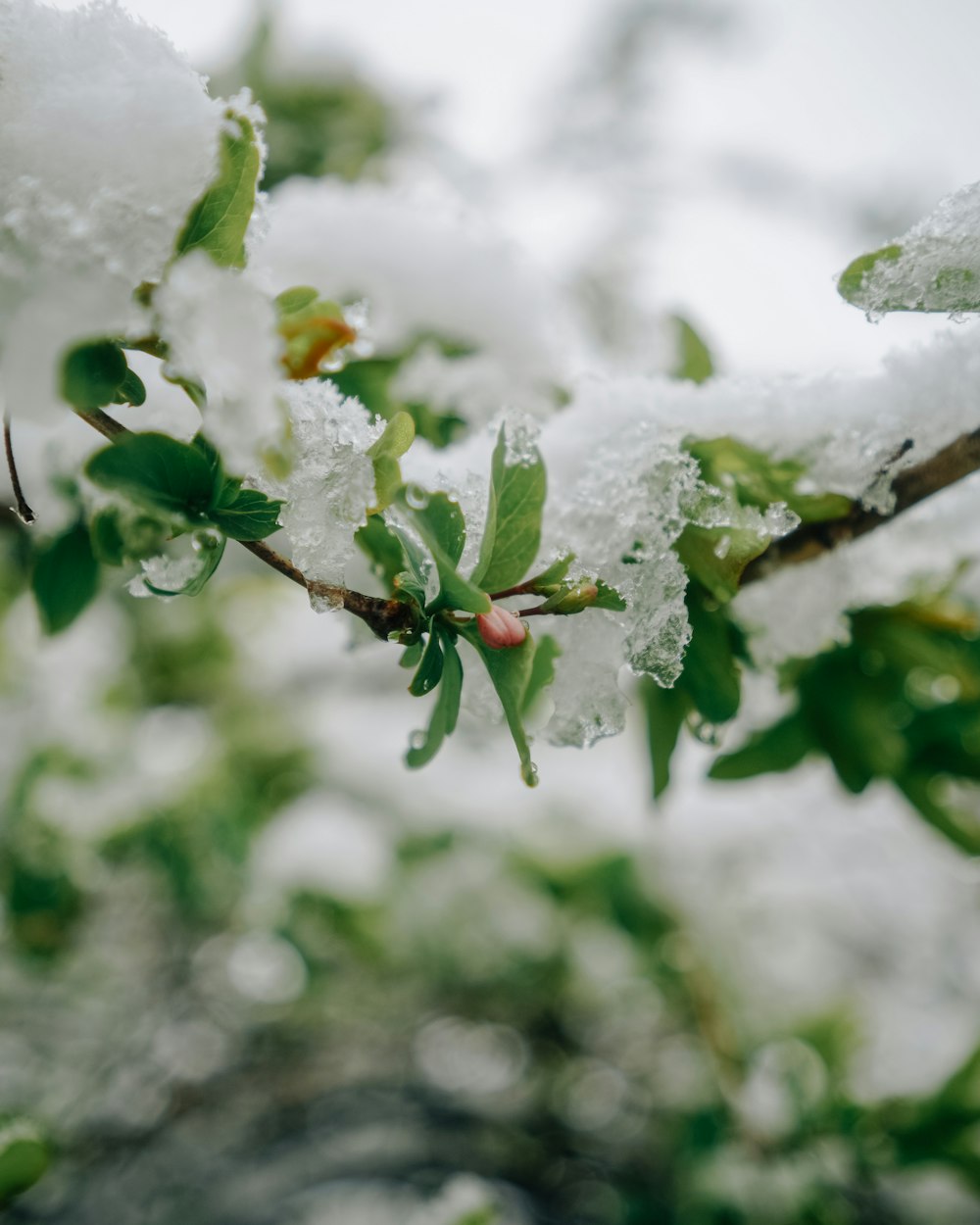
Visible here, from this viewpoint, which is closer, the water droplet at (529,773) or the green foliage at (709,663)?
the water droplet at (529,773)

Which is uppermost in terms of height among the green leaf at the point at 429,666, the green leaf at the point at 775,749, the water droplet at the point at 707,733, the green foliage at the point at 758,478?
the green foliage at the point at 758,478

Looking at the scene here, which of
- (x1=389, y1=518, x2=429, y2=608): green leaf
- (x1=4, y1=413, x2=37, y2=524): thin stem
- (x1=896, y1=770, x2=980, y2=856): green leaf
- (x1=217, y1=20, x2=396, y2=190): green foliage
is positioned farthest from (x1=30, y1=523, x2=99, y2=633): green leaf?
(x1=217, y1=20, x2=396, y2=190): green foliage

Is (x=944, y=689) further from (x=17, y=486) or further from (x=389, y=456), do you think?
(x=17, y=486)

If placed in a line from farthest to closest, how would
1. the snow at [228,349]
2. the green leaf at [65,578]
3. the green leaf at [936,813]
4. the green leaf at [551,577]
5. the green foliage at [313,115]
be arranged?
the green foliage at [313,115]
the green leaf at [936,813]
the green leaf at [65,578]
the green leaf at [551,577]
the snow at [228,349]

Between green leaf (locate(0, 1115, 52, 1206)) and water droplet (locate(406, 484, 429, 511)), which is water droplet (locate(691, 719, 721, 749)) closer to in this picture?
water droplet (locate(406, 484, 429, 511))

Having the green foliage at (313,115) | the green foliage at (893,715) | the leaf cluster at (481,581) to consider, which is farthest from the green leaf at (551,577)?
the green foliage at (313,115)

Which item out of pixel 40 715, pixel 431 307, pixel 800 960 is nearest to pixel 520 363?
pixel 431 307

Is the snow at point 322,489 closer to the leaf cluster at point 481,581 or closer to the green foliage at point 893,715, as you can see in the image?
the leaf cluster at point 481,581
